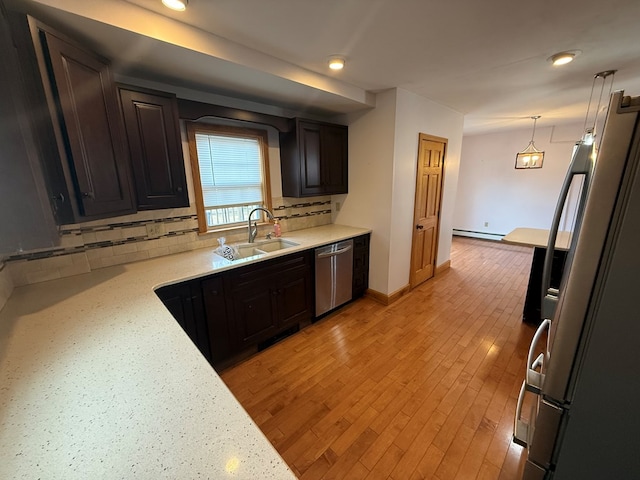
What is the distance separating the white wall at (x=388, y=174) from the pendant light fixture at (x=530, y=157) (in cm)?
257

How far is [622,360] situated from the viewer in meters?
0.68

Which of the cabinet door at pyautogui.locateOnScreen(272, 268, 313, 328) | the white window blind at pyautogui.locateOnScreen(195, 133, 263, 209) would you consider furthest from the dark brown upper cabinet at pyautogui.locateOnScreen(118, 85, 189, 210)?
the cabinet door at pyautogui.locateOnScreen(272, 268, 313, 328)

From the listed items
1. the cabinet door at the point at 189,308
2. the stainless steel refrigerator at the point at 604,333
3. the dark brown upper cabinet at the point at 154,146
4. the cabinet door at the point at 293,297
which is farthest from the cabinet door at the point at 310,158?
the stainless steel refrigerator at the point at 604,333

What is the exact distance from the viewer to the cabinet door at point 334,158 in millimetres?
2993

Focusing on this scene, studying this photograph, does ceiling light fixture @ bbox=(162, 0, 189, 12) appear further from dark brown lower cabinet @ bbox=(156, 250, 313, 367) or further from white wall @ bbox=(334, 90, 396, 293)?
white wall @ bbox=(334, 90, 396, 293)

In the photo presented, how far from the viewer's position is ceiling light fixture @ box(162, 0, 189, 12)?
4.26 feet

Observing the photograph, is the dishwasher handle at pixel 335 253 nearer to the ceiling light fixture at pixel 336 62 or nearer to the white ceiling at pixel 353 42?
the white ceiling at pixel 353 42

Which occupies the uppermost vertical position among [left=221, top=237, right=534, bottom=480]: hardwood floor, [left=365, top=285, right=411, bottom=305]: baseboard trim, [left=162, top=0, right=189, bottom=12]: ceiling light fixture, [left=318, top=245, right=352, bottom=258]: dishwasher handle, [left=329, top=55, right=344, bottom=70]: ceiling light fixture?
[left=329, top=55, right=344, bottom=70]: ceiling light fixture

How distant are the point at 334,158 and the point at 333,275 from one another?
4.73 ft

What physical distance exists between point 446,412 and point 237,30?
286 centimetres

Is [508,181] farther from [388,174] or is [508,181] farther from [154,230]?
[154,230]

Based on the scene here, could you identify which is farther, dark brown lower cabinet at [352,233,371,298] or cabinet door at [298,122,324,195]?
dark brown lower cabinet at [352,233,371,298]

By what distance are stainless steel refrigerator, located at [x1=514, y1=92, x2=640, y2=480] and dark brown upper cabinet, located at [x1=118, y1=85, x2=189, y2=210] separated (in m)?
2.28

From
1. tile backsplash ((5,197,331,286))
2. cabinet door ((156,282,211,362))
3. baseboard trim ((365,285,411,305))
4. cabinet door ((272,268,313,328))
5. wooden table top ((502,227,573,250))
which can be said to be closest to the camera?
tile backsplash ((5,197,331,286))
